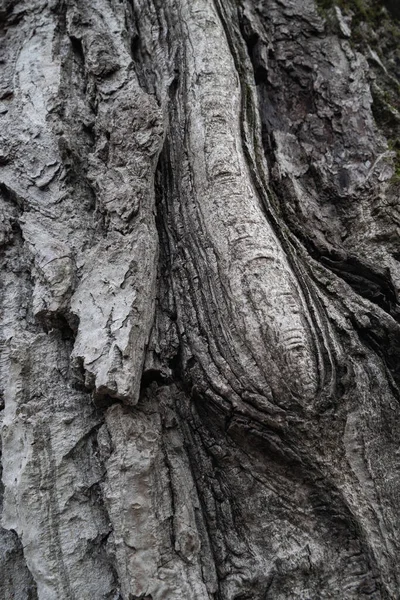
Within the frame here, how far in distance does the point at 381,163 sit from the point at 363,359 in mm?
929

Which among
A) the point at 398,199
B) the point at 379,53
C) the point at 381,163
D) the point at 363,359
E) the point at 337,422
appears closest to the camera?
the point at 337,422

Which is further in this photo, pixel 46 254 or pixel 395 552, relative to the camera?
pixel 46 254

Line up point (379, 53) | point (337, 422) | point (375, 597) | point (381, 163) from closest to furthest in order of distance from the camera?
point (375, 597)
point (337, 422)
point (381, 163)
point (379, 53)

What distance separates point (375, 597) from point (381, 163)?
1632mm

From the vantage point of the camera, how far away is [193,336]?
1832 mm

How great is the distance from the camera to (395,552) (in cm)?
156

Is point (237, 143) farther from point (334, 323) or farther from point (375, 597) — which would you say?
point (375, 597)

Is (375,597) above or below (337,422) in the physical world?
below

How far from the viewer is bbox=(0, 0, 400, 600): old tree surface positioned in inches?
62.4

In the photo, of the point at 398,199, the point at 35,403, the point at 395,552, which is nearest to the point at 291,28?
the point at 398,199

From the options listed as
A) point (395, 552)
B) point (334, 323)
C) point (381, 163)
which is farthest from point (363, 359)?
point (381, 163)

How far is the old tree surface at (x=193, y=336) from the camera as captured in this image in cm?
159

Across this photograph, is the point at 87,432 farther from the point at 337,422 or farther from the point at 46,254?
the point at 337,422

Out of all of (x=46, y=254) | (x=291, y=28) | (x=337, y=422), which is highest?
(x=291, y=28)
